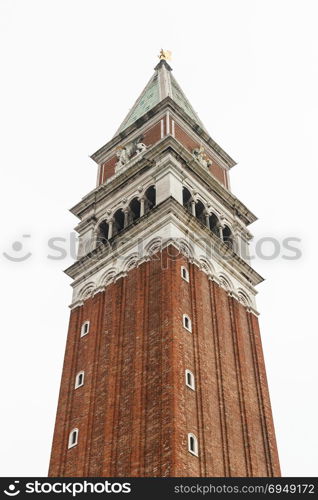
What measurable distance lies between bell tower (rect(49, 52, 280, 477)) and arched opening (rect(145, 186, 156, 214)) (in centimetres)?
9

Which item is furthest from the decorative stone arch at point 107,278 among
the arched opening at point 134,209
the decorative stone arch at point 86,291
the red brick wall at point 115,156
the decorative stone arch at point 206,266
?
the red brick wall at point 115,156

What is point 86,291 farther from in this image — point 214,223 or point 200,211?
point 214,223

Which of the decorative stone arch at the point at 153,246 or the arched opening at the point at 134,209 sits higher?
the arched opening at the point at 134,209

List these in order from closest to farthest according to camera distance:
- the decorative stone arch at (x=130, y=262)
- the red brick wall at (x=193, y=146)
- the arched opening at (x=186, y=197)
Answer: the decorative stone arch at (x=130, y=262)
the arched opening at (x=186, y=197)
the red brick wall at (x=193, y=146)

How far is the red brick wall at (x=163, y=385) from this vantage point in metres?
36.5

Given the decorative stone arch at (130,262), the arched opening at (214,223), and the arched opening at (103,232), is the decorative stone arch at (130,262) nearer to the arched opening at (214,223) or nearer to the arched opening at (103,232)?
the arched opening at (103,232)

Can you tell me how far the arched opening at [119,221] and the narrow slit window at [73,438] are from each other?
14.7 m

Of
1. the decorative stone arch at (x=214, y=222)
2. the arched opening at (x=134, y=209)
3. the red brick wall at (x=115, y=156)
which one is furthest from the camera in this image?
the red brick wall at (x=115, y=156)

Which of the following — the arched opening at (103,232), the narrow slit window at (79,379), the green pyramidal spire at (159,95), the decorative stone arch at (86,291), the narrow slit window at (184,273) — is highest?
the green pyramidal spire at (159,95)

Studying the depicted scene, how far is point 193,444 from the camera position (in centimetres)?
3600

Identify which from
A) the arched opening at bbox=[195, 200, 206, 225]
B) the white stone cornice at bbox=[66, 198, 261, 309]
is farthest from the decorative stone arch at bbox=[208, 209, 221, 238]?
the white stone cornice at bbox=[66, 198, 261, 309]

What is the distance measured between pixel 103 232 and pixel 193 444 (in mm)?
19653

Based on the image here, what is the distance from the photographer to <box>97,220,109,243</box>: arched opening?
51.2 meters
